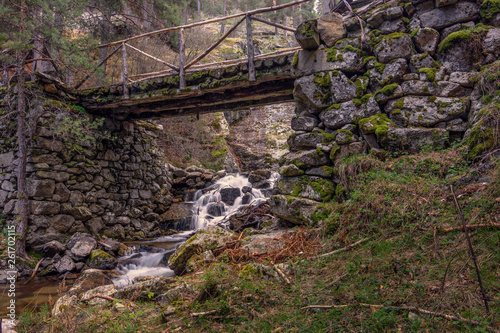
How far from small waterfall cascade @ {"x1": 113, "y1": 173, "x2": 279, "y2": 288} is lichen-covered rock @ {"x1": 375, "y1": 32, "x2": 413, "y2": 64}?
5.09 meters

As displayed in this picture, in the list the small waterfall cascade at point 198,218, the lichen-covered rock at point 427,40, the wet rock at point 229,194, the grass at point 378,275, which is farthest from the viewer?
the wet rock at point 229,194

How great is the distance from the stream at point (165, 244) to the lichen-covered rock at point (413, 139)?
4.13 meters

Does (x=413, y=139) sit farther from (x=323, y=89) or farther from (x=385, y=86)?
(x=323, y=89)

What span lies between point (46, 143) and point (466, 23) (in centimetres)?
794

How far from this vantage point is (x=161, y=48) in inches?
489

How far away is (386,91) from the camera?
4.10 meters

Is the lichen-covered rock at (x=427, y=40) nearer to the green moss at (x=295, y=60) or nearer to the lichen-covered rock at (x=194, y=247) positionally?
the green moss at (x=295, y=60)

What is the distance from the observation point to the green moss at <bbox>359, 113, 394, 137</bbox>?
3.93 metres

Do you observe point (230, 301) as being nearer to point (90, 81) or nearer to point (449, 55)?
point (449, 55)

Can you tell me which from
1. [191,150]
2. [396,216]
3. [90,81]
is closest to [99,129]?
[90,81]

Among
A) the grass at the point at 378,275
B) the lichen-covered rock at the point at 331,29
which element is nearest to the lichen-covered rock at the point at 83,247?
the grass at the point at 378,275

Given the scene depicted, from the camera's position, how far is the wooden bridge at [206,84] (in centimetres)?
521

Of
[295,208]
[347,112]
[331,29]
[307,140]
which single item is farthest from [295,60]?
[295,208]

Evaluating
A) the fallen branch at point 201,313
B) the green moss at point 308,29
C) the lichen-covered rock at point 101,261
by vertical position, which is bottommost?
the lichen-covered rock at point 101,261
